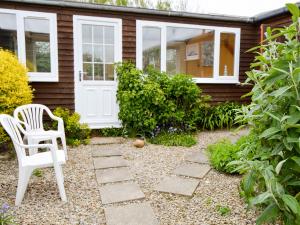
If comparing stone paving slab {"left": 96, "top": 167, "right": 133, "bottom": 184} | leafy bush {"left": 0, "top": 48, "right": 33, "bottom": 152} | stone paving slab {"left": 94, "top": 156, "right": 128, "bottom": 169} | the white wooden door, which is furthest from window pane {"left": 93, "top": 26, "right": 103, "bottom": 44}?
stone paving slab {"left": 96, "top": 167, "right": 133, "bottom": 184}

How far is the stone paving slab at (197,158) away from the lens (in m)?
3.73

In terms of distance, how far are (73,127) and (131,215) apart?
9.40 ft

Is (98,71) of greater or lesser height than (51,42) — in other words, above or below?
below

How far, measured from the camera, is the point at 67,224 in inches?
84.4

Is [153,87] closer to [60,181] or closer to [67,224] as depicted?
[60,181]

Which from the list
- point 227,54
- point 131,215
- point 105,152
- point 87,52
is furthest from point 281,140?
point 227,54

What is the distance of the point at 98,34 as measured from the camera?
204 inches

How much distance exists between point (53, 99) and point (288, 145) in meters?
4.65

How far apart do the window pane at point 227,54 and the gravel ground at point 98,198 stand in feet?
10.8

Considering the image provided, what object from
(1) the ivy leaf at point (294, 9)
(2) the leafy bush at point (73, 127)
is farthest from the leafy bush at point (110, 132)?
(1) the ivy leaf at point (294, 9)

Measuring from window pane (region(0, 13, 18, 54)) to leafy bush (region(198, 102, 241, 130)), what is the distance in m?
3.98

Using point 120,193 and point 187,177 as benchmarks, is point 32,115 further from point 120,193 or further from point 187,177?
point 187,177

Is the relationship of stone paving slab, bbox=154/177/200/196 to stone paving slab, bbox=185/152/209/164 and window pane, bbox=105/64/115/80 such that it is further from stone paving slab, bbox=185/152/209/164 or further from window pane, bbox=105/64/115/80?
window pane, bbox=105/64/115/80

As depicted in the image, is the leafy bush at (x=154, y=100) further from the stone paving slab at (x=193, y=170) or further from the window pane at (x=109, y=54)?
the stone paving slab at (x=193, y=170)
